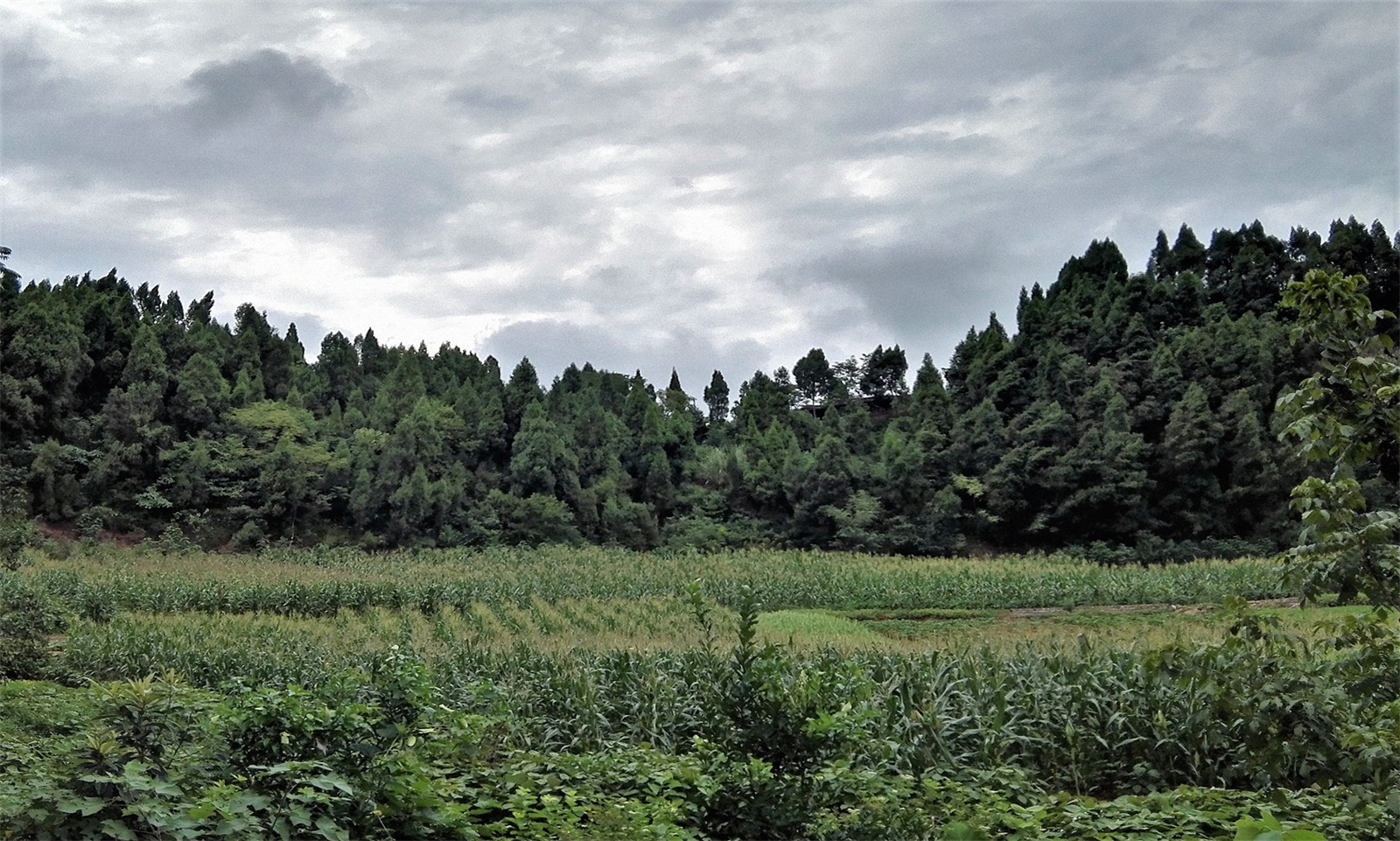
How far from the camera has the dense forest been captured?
3241 cm

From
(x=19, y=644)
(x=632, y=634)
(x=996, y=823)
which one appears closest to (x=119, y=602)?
(x=19, y=644)

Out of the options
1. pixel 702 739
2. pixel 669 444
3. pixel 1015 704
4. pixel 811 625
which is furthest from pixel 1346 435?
pixel 669 444

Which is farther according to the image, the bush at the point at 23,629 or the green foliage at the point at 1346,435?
the bush at the point at 23,629

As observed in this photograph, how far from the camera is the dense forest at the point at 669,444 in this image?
32.4 metres

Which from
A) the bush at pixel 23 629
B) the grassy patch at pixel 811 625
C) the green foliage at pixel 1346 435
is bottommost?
the grassy patch at pixel 811 625

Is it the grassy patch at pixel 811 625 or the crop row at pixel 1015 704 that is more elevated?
the crop row at pixel 1015 704

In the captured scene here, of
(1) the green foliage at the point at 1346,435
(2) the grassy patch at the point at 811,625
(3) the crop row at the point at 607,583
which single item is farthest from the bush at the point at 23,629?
(1) the green foliage at the point at 1346,435

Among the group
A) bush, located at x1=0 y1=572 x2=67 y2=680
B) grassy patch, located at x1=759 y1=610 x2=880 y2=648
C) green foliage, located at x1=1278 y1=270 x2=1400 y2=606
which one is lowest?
grassy patch, located at x1=759 y1=610 x2=880 y2=648

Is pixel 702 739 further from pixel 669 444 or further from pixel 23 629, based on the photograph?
→ pixel 669 444

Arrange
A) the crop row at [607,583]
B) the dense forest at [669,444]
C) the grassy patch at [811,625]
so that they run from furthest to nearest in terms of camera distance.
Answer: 1. the dense forest at [669,444]
2. the crop row at [607,583]
3. the grassy patch at [811,625]

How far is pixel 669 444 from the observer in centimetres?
4131

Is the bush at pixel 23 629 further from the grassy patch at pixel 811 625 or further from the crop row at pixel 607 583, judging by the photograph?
the grassy patch at pixel 811 625

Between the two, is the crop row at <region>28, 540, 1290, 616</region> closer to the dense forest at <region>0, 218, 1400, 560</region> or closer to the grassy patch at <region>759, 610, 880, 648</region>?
the grassy patch at <region>759, 610, 880, 648</region>

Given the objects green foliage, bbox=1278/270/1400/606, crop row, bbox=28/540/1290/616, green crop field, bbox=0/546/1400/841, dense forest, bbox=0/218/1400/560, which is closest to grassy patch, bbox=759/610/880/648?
crop row, bbox=28/540/1290/616
